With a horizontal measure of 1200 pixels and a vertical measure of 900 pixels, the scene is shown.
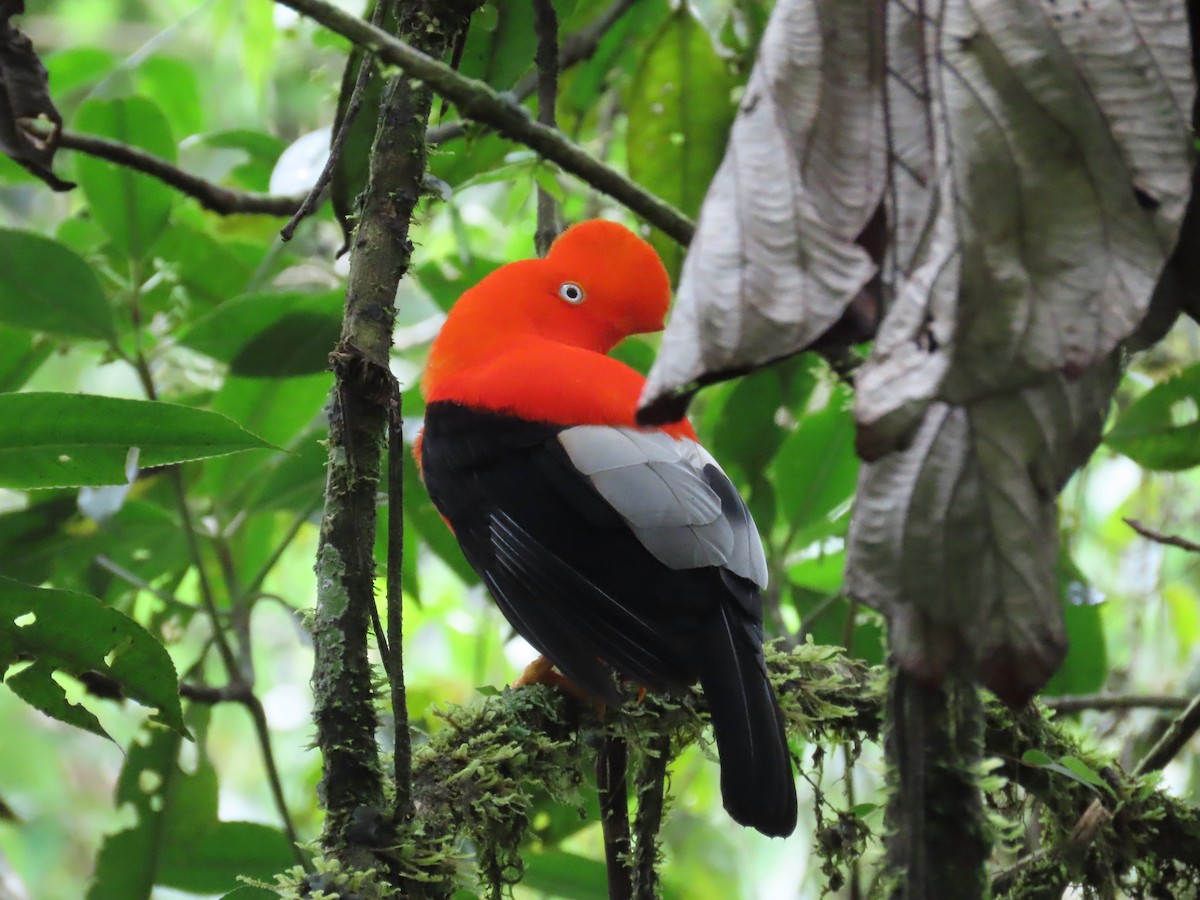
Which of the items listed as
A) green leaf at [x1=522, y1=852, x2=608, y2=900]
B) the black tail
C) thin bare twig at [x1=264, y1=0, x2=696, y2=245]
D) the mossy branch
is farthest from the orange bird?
thin bare twig at [x1=264, y1=0, x2=696, y2=245]

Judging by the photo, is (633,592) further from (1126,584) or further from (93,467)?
(1126,584)

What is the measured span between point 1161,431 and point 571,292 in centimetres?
134

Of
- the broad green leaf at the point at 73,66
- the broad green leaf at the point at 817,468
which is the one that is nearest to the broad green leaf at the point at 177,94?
the broad green leaf at the point at 73,66

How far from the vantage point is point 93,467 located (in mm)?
1668

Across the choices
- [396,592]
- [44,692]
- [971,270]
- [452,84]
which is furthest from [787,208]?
[44,692]

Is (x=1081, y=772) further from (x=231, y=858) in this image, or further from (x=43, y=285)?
(x=43, y=285)

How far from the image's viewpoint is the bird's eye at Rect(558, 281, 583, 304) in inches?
110

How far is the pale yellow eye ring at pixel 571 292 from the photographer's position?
279cm

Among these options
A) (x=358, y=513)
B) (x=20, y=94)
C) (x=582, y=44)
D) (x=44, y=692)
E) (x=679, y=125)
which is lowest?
(x=44, y=692)

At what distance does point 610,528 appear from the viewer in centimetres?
212

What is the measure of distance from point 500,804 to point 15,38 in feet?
4.17

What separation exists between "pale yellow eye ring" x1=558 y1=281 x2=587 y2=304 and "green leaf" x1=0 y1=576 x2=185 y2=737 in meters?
1.40

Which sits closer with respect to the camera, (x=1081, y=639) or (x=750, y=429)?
(x=1081, y=639)

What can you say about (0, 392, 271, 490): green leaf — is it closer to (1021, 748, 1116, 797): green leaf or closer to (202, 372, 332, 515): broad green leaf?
(202, 372, 332, 515): broad green leaf
